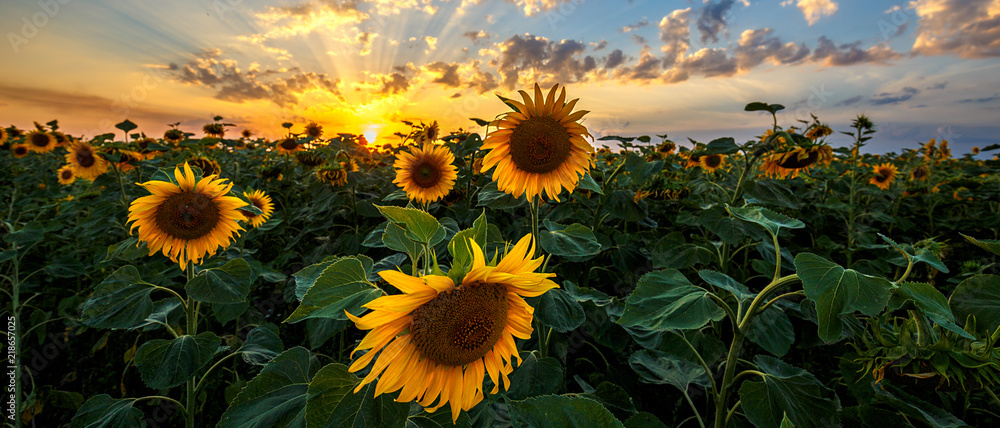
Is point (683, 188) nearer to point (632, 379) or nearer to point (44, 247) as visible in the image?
point (632, 379)

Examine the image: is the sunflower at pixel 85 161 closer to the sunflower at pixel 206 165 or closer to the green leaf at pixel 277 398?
the sunflower at pixel 206 165

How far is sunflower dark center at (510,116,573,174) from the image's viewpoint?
194 cm

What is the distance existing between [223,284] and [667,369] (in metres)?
1.80

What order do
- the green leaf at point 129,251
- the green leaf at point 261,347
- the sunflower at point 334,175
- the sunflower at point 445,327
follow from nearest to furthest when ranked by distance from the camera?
1. the sunflower at point 445,327
2. the green leaf at point 261,347
3. the green leaf at point 129,251
4. the sunflower at point 334,175

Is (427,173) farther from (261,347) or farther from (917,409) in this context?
(917,409)

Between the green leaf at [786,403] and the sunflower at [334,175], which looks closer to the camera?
the green leaf at [786,403]

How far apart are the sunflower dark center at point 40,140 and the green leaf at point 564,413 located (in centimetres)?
1017

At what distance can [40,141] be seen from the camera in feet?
22.7

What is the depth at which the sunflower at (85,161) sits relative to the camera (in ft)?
14.3

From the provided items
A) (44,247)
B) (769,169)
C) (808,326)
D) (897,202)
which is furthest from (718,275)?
(44,247)

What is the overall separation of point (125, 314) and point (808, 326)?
309 centimetres

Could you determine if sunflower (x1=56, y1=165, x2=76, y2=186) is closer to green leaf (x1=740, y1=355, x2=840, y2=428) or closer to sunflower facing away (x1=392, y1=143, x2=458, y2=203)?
sunflower facing away (x1=392, y1=143, x2=458, y2=203)

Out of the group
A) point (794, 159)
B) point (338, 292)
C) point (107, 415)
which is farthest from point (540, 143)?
point (794, 159)

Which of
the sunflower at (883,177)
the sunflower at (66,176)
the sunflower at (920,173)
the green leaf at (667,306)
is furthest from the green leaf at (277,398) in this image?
the sunflower at (920,173)
